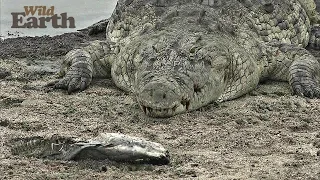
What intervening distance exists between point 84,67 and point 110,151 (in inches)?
112

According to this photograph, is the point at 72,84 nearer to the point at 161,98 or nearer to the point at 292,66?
the point at 161,98

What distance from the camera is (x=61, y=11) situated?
12.0 m

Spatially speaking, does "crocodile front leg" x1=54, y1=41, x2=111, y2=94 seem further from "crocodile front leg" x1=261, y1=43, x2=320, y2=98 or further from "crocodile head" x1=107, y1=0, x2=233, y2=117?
"crocodile front leg" x1=261, y1=43, x2=320, y2=98

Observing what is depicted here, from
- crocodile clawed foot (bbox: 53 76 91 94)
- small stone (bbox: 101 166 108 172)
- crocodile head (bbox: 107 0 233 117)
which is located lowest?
crocodile clawed foot (bbox: 53 76 91 94)

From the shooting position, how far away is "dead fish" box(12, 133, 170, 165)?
14.7 feet

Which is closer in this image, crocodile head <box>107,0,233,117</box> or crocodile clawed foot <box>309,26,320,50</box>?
crocodile head <box>107,0,233,117</box>

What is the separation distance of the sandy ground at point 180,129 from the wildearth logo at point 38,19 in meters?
3.82

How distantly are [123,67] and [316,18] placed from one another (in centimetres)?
433

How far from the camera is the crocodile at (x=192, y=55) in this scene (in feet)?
19.6

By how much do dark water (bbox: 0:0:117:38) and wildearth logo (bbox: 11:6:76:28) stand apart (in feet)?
0.23

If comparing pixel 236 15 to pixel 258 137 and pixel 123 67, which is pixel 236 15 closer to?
pixel 123 67

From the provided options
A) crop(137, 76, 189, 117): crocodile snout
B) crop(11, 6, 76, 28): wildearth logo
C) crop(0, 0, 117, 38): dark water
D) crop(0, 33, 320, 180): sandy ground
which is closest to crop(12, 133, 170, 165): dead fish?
crop(0, 33, 320, 180): sandy ground

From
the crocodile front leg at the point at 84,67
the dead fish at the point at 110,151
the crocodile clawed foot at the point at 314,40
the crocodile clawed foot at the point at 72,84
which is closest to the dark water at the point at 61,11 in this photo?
the crocodile front leg at the point at 84,67

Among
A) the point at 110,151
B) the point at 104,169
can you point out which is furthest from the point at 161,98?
the point at 104,169
